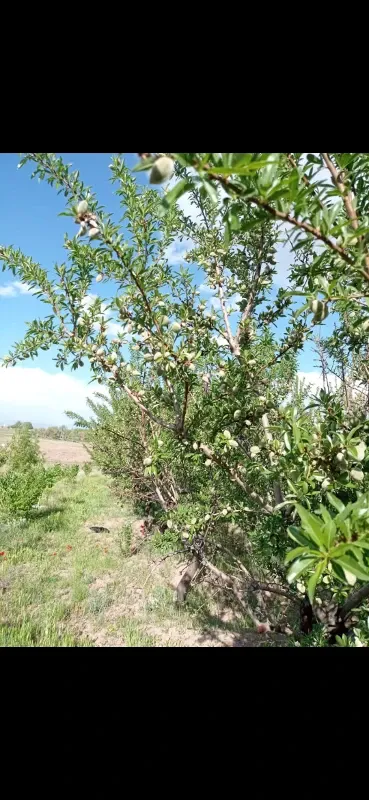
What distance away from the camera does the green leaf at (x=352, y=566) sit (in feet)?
1.79

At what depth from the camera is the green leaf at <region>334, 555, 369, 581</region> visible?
0.55m

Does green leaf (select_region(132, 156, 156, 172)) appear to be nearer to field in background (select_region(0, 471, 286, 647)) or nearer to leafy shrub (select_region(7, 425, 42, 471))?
field in background (select_region(0, 471, 286, 647))

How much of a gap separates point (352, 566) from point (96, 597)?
5414 mm

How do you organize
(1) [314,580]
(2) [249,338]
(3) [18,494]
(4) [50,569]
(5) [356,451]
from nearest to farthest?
(1) [314,580]
(5) [356,451]
(2) [249,338]
(4) [50,569]
(3) [18,494]

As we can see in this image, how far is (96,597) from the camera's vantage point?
5.17m

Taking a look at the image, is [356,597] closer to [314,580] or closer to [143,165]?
[314,580]

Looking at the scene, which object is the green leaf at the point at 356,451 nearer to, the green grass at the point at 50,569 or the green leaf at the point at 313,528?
the green leaf at the point at 313,528

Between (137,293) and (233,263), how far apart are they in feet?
3.61

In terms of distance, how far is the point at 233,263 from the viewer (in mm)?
2416

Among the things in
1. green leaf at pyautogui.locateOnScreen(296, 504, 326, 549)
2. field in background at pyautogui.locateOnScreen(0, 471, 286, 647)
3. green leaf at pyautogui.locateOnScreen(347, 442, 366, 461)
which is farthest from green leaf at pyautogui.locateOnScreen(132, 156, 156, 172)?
field in background at pyautogui.locateOnScreen(0, 471, 286, 647)

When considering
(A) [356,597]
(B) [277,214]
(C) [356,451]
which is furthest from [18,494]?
(B) [277,214]

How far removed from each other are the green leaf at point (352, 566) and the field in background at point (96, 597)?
2880 millimetres
